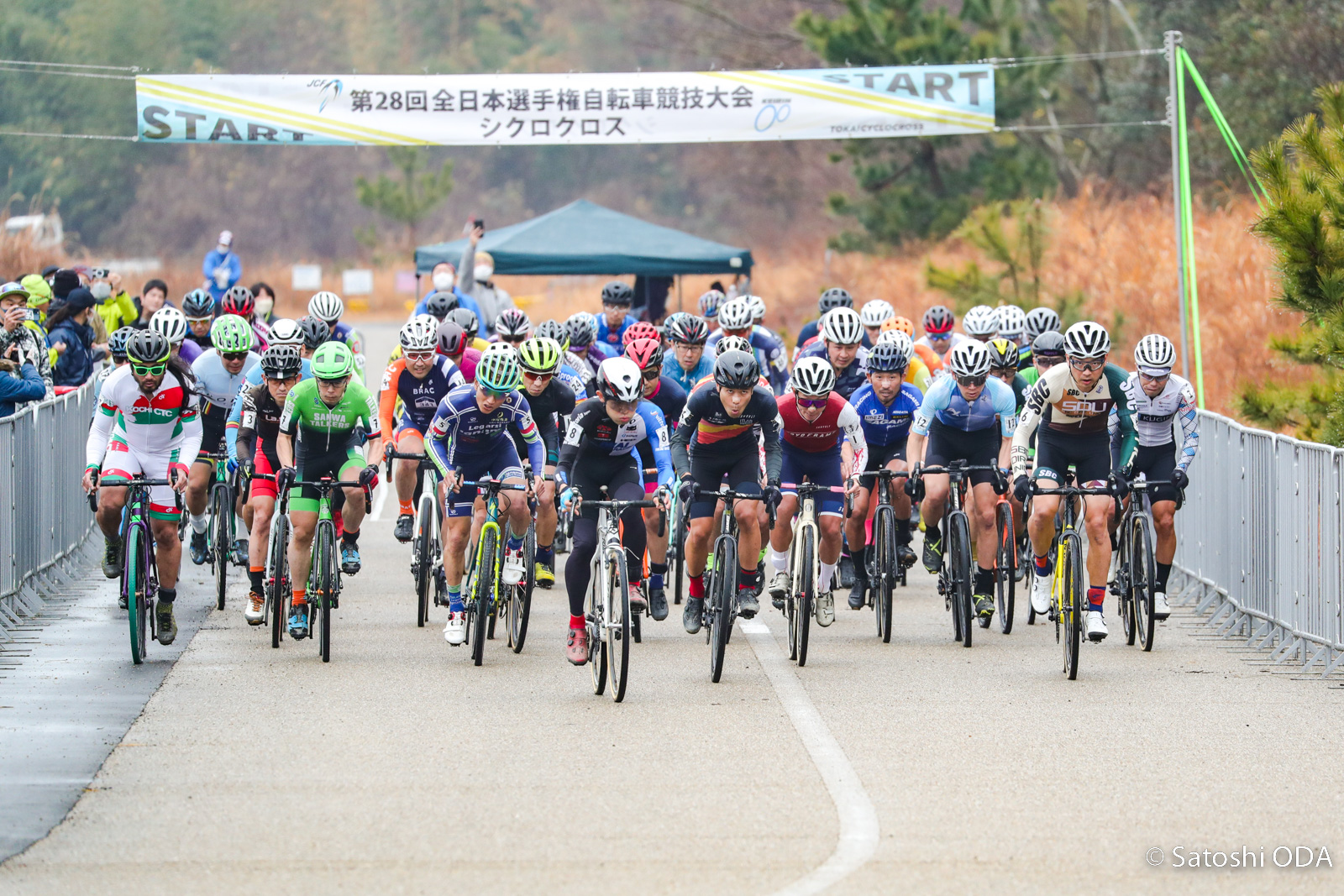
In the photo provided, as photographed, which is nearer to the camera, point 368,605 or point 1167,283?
point 368,605

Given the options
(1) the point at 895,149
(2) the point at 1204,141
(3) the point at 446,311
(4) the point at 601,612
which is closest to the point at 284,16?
(1) the point at 895,149

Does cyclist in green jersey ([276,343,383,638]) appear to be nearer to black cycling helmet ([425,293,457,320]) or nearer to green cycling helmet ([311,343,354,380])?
green cycling helmet ([311,343,354,380])

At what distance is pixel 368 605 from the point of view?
13.8 metres

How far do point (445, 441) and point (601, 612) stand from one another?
7.19 ft

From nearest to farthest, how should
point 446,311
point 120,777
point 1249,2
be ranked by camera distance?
point 120,777, point 446,311, point 1249,2

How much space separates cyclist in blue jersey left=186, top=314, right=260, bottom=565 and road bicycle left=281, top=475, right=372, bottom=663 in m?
1.97

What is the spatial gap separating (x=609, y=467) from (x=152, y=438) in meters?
2.87

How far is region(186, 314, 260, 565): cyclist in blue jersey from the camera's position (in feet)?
43.5

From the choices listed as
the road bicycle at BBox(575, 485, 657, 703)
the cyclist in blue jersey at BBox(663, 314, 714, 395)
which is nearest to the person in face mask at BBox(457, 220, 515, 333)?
the cyclist in blue jersey at BBox(663, 314, 714, 395)

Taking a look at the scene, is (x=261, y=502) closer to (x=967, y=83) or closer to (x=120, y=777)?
(x=120, y=777)

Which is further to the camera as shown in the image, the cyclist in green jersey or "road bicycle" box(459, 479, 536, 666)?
the cyclist in green jersey

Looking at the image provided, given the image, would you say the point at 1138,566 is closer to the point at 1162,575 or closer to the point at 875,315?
the point at 1162,575

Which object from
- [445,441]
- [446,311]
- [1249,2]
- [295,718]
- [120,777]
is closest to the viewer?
[120,777]

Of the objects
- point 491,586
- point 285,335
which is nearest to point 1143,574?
point 491,586
